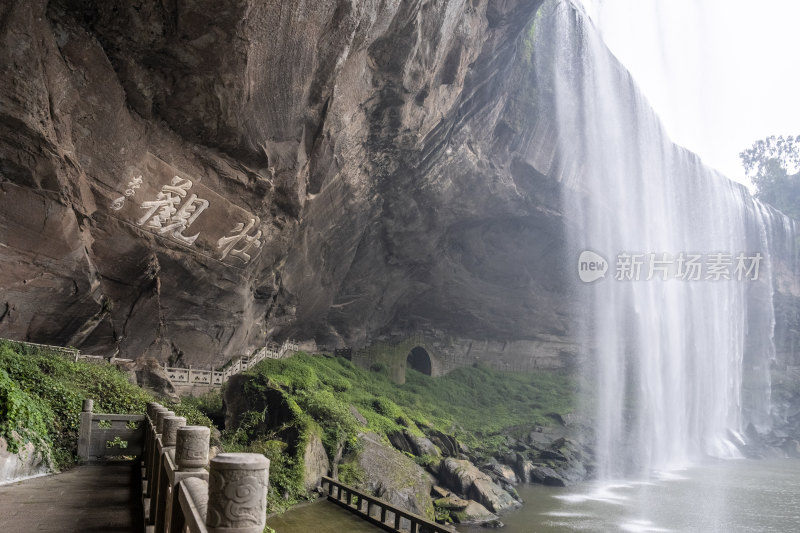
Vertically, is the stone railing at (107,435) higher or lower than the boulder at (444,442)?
higher

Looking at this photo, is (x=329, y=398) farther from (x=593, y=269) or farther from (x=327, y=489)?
(x=593, y=269)

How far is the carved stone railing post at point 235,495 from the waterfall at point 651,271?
73.3 feet

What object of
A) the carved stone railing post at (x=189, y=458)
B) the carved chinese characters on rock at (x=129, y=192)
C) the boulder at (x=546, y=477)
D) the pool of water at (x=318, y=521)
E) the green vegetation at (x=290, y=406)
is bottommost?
the boulder at (x=546, y=477)

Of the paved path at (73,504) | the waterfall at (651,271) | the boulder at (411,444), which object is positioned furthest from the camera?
the waterfall at (651,271)

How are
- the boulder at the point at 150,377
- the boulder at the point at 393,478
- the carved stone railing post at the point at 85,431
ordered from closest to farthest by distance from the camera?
1. the carved stone railing post at the point at 85,431
2. the boulder at the point at 393,478
3. the boulder at the point at 150,377

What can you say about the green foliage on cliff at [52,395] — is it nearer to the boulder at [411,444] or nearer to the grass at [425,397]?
the grass at [425,397]

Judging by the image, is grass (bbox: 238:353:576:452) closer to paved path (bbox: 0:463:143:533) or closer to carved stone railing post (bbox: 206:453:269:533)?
paved path (bbox: 0:463:143:533)

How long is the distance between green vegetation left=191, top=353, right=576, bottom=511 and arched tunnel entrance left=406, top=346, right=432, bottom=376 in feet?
3.23

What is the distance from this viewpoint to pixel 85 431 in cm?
840

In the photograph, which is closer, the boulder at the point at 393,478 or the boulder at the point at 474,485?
the boulder at the point at 393,478

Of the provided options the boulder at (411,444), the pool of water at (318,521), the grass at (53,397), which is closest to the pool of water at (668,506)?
the boulder at (411,444)

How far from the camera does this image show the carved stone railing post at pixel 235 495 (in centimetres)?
192

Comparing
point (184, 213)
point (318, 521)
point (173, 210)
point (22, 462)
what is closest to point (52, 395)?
point (22, 462)

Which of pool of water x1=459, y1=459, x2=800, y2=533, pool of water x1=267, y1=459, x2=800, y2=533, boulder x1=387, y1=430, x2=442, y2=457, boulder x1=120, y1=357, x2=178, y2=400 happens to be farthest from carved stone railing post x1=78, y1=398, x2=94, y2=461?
boulder x1=387, y1=430, x2=442, y2=457
